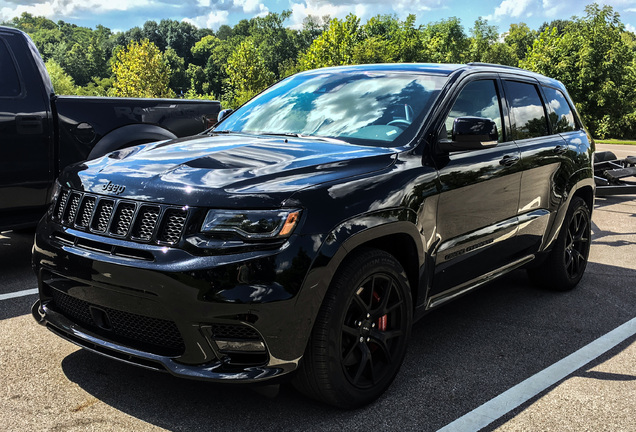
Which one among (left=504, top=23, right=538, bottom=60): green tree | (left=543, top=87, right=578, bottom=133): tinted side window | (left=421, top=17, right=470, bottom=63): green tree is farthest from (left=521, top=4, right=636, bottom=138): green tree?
(left=504, top=23, right=538, bottom=60): green tree

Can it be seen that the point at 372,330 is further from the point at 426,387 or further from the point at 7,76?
the point at 7,76

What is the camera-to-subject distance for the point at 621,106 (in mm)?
40656

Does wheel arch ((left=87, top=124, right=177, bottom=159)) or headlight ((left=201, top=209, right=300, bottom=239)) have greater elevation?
headlight ((left=201, top=209, right=300, bottom=239))

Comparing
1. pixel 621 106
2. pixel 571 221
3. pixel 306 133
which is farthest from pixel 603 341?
pixel 621 106

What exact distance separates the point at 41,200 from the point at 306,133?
290cm

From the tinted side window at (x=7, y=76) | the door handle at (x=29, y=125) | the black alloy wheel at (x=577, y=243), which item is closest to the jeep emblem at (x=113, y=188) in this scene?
the door handle at (x=29, y=125)

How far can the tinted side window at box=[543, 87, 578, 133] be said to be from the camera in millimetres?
5242

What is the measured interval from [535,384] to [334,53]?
6828cm

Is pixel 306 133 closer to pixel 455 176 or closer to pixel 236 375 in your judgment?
pixel 455 176

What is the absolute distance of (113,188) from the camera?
9.98 ft

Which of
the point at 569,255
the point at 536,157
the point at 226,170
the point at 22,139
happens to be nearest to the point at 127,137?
the point at 22,139

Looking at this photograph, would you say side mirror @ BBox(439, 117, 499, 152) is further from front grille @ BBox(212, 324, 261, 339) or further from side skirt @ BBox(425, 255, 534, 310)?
front grille @ BBox(212, 324, 261, 339)

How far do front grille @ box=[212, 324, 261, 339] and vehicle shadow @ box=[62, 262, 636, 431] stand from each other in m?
0.32

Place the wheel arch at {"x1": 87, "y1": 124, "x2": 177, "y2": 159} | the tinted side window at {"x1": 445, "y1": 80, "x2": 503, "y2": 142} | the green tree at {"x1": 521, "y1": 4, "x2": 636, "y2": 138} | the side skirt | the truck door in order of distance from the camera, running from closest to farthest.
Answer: the side skirt
the tinted side window at {"x1": 445, "y1": 80, "x2": 503, "y2": 142}
the truck door
the wheel arch at {"x1": 87, "y1": 124, "x2": 177, "y2": 159}
the green tree at {"x1": 521, "y1": 4, "x2": 636, "y2": 138}
